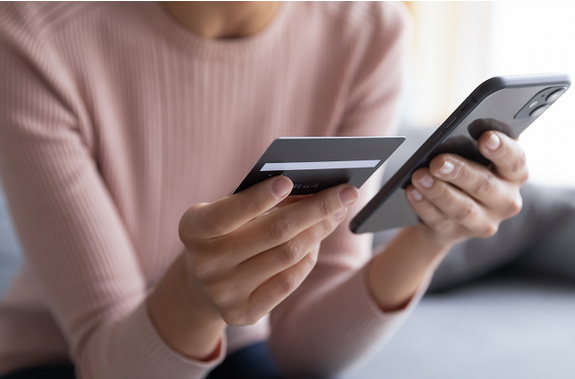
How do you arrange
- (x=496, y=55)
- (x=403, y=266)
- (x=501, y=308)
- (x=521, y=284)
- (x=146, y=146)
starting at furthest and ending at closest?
1. (x=496, y=55)
2. (x=521, y=284)
3. (x=501, y=308)
4. (x=146, y=146)
5. (x=403, y=266)

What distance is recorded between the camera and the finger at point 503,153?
480mm

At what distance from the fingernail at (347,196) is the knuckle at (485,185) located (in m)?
0.14

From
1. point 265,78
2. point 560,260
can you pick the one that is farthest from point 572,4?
point 265,78

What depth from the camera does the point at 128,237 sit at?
0.78 meters

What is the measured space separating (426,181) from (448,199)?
0.03 metres

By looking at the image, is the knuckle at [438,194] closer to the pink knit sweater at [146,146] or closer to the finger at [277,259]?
the finger at [277,259]

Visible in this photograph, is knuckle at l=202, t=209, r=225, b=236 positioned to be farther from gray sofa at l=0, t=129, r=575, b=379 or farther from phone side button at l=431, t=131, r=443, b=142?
gray sofa at l=0, t=129, r=575, b=379

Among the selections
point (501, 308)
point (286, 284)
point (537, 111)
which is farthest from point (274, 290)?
point (501, 308)

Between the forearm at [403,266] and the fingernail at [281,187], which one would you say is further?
Result: the forearm at [403,266]

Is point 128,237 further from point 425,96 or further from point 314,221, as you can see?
point 425,96

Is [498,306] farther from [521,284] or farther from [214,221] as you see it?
[214,221]

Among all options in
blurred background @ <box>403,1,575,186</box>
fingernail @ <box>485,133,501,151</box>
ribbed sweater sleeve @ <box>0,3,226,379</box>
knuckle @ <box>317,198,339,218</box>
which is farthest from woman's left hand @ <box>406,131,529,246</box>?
blurred background @ <box>403,1,575,186</box>

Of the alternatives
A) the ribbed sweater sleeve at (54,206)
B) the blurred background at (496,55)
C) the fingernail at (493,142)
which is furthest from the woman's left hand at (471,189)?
the blurred background at (496,55)

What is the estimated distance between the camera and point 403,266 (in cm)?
63
